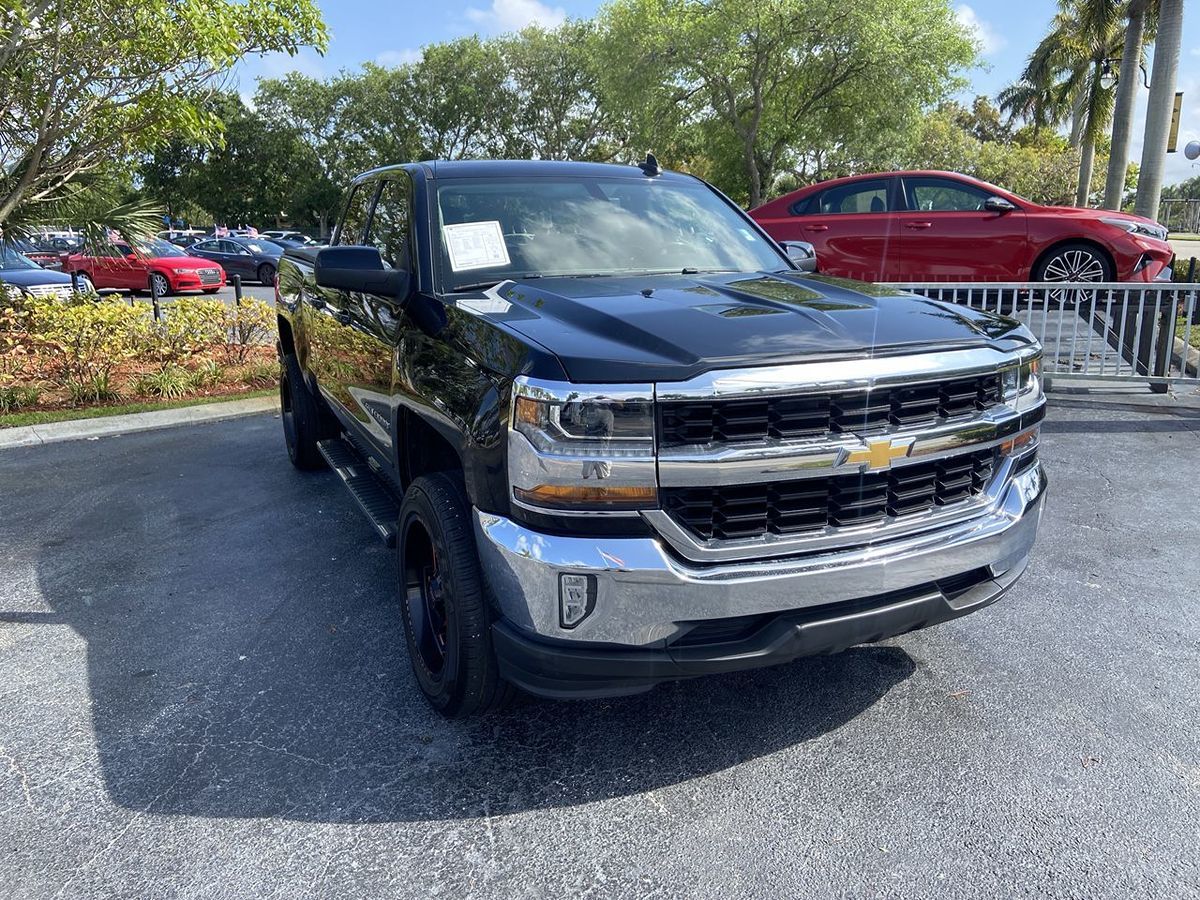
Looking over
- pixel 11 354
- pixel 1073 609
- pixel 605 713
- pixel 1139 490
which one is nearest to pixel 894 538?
pixel 605 713

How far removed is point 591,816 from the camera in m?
2.53

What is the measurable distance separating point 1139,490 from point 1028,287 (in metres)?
2.70

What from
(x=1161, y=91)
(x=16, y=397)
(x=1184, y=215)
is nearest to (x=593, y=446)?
(x=16, y=397)

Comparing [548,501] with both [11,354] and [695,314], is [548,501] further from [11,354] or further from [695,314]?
[11,354]

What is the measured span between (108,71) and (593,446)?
8522 millimetres

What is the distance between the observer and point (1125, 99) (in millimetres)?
17922

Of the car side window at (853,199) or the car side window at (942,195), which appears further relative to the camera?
the car side window at (853,199)

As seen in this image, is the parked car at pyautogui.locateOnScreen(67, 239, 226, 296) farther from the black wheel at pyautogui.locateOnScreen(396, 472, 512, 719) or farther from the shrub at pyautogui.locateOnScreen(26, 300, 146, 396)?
the black wheel at pyautogui.locateOnScreen(396, 472, 512, 719)

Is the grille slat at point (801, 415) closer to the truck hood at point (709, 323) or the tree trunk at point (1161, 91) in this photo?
the truck hood at point (709, 323)

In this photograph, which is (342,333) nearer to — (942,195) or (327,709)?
(327,709)

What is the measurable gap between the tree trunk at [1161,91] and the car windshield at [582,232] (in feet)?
44.1

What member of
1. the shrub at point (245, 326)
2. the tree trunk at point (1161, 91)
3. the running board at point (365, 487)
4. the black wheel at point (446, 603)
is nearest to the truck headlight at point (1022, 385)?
the black wheel at point (446, 603)

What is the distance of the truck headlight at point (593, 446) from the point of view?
7.36 feet

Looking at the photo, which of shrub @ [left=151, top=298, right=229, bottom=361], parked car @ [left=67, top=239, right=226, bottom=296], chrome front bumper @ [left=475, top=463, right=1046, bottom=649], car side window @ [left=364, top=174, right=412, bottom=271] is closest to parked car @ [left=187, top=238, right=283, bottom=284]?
parked car @ [left=67, top=239, right=226, bottom=296]
